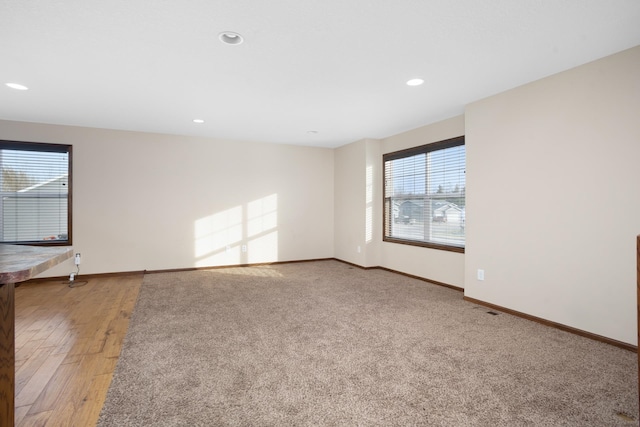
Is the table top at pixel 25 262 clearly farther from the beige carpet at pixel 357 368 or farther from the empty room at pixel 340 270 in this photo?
the beige carpet at pixel 357 368

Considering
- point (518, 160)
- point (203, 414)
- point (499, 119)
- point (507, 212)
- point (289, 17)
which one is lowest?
point (203, 414)

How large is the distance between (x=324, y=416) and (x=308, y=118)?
3.65 m

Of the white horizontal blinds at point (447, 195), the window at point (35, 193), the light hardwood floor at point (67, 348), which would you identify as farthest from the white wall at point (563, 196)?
the window at point (35, 193)

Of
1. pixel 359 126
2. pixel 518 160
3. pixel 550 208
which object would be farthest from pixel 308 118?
pixel 550 208

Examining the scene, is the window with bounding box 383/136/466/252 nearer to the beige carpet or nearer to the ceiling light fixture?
the beige carpet

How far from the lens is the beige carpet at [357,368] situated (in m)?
1.68

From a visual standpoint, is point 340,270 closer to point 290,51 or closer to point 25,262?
point 290,51

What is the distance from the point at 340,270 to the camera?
557 centimetres

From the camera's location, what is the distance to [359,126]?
4863 mm

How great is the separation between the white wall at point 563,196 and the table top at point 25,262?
3608 mm

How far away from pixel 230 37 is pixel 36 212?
175 inches

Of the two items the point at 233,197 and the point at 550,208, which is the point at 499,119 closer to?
the point at 550,208

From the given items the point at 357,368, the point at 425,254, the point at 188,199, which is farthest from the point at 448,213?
the point at 188,199

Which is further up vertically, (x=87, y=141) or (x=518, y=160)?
(x=87, y=141)
